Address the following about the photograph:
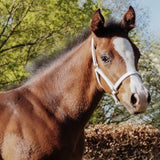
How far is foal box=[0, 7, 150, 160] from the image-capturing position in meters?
3.29

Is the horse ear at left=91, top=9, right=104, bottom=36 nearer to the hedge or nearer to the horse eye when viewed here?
the horse eye

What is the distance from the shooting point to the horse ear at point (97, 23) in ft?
11.6

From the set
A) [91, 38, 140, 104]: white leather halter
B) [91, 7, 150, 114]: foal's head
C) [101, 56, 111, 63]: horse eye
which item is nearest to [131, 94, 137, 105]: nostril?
[91, 7, 150, 114]: foal's head

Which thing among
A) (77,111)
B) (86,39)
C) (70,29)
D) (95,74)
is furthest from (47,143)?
(70,29)

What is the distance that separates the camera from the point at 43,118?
3453 mm

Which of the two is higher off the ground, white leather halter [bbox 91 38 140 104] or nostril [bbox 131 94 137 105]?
white leather halter [bbox 91 38 140 104]

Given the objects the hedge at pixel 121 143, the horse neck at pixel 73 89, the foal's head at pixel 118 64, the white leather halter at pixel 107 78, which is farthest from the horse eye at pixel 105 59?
the hedge at pixel 121 143

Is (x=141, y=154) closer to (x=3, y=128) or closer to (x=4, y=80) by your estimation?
(x=4, y=80)

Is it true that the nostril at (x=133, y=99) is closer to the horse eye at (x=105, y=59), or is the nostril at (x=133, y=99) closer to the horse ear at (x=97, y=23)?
the horse eye at (x=105, y=59)

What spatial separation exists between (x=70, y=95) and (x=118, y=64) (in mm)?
680

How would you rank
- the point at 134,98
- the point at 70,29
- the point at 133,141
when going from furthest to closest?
1. the point at 70,29
2. the point at 133,141
3. the point at 134,98

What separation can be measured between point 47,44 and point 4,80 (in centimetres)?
199

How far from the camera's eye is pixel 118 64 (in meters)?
3.30

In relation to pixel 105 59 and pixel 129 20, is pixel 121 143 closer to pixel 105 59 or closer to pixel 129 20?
pixel 129 20
